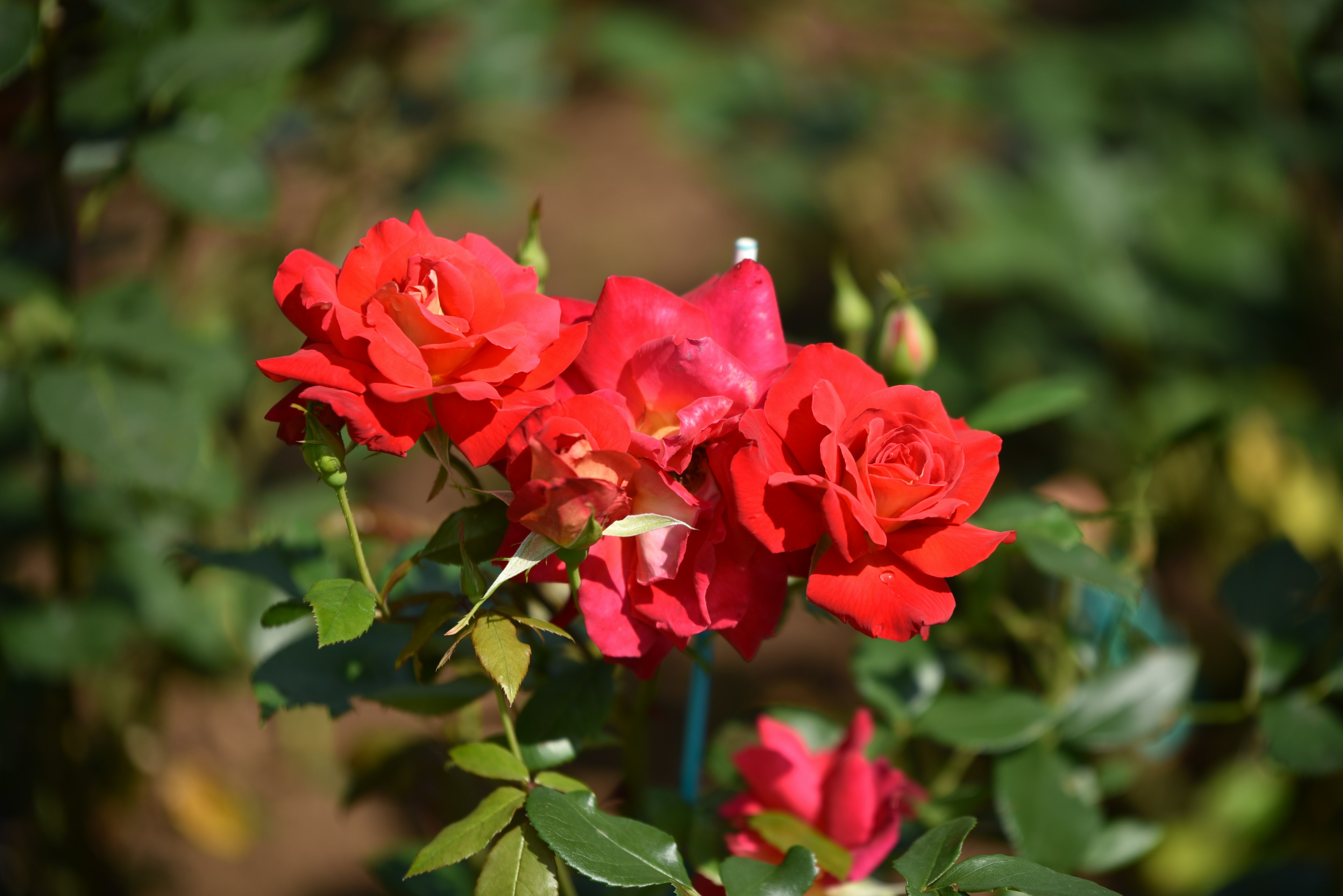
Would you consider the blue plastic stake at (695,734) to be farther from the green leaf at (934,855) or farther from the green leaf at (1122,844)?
the green leaf at (1122,844)

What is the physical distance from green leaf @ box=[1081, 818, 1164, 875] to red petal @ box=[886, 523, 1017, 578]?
355mm

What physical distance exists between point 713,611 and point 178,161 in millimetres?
564

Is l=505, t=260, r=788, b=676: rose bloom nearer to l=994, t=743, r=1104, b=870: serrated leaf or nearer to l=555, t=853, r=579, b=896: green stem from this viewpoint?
l=555, t=853, r=579, b=896: green stem

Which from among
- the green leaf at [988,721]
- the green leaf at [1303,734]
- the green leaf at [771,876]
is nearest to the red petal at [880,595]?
the green leaf at [771,876]

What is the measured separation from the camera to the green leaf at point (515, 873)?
0.37 meters

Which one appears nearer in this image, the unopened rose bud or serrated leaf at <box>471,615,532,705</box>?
serrated leaf at <box>471,615,532,705</box>

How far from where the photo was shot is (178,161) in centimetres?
69

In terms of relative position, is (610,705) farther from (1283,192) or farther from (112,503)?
(1283,192)

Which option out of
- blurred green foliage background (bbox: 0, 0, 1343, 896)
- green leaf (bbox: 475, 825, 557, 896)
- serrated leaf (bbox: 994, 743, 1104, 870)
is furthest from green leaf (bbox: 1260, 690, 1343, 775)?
green leaf (bbox: 475, 825, 557, 896)

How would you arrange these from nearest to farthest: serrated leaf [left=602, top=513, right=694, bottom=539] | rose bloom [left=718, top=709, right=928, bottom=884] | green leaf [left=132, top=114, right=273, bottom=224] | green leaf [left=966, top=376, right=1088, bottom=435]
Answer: serrated leaf [left=602, top=513, right=694, bottom=539] → rose bloom [left=718, top=709, right=928, bottom=884] → green leaf [left=966, top=376, right=1088, bottom=435] → green leaf [left=132, top=114, right=273, bottom=224]

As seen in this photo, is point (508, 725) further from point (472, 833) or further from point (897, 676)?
point (897, 676)

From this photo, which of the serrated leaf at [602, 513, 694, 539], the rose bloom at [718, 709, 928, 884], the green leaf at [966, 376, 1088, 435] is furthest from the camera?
the green leaf at [966, 376, 1088, 435]

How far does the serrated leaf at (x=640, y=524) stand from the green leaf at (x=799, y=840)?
0.57ft

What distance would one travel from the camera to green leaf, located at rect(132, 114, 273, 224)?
68 cm
